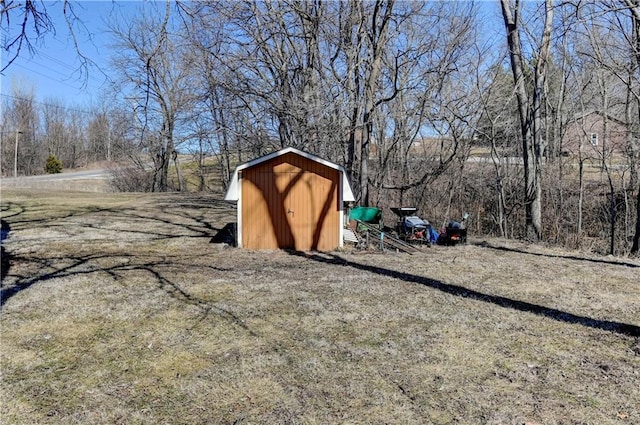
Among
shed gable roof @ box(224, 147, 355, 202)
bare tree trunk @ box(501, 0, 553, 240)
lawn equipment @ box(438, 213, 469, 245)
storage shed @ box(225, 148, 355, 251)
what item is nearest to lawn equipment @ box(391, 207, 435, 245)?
lawn equipment @ box(438, 213, 469, 245)

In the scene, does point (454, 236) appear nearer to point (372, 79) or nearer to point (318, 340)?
point (372, 79)

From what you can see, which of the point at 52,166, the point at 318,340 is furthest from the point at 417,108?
the point at 52,166

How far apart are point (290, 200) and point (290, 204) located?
0.28 ft

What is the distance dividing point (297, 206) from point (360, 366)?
6098mm

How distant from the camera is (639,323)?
16.9 ft

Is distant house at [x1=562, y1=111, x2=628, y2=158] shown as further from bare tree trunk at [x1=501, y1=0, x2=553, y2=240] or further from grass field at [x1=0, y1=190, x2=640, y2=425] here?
grass field at [x1=0, y1=190, x2=640, y2=425]

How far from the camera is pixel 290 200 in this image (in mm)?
9836

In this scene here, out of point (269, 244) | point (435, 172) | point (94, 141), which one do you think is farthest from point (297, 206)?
point (94, 141)

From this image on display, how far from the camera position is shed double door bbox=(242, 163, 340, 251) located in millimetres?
9734

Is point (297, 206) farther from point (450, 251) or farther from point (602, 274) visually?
point (602, 274)

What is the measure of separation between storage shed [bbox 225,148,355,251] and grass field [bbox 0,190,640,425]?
1.04 m

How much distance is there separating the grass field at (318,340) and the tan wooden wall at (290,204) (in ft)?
3.34

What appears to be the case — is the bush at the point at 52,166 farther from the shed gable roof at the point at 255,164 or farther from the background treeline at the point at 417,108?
the shed gable roof at the point at 255,164

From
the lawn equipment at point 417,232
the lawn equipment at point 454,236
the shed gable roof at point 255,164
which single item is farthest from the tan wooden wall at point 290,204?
the lawn equipment at point 454,236
